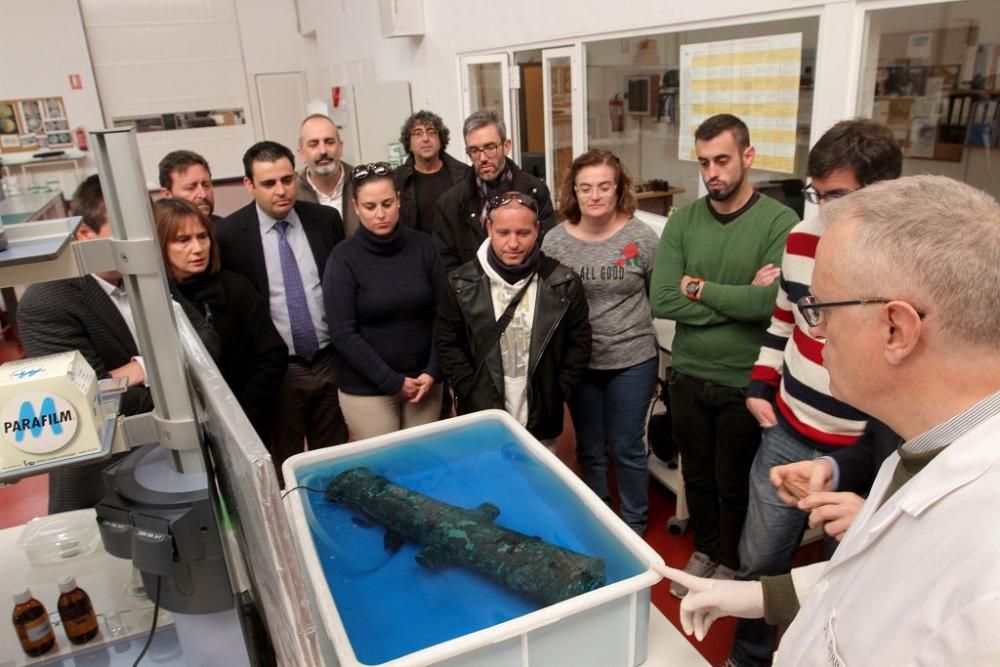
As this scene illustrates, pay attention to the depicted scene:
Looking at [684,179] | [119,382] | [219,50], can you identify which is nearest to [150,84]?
[219,50]

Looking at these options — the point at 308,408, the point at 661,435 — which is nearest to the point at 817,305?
the point at 661,435

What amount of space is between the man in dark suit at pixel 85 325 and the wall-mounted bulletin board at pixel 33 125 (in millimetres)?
7171

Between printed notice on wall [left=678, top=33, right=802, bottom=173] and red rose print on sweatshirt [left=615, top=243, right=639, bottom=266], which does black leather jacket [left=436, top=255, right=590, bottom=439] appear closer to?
red rose print on sweatshirt [left=615, top=243, right=639, bottom=266]

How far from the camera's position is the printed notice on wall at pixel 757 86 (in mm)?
2289

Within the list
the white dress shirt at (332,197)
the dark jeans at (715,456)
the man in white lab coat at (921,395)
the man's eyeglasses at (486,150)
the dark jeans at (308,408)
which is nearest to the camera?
the man in white lab coat at (921,395)

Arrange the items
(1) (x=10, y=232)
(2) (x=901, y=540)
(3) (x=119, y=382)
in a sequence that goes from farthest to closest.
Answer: (3) (x=119, y=382)
(1) (x=10, y=232)
(2) (x=901, y=540)

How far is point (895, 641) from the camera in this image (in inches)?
27.1

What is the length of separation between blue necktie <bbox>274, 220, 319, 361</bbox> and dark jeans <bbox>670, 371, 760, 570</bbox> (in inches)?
46.4

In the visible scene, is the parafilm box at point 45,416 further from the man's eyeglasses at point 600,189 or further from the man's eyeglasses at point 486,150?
the man's eyeglasses at point 486,150

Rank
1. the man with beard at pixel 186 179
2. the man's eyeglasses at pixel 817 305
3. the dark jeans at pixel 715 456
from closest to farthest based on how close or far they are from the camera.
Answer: the man's eyeglasses at pixel 817 305, the dark jeans at pixel 715 456, the man with beard at pixel 186 179

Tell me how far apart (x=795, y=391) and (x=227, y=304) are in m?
1.53

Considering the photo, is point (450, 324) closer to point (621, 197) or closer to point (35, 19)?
point (621, 197)

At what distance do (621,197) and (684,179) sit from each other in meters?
1.12

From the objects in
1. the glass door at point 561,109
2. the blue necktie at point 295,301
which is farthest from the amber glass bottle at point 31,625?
the glass door at point 561,109
